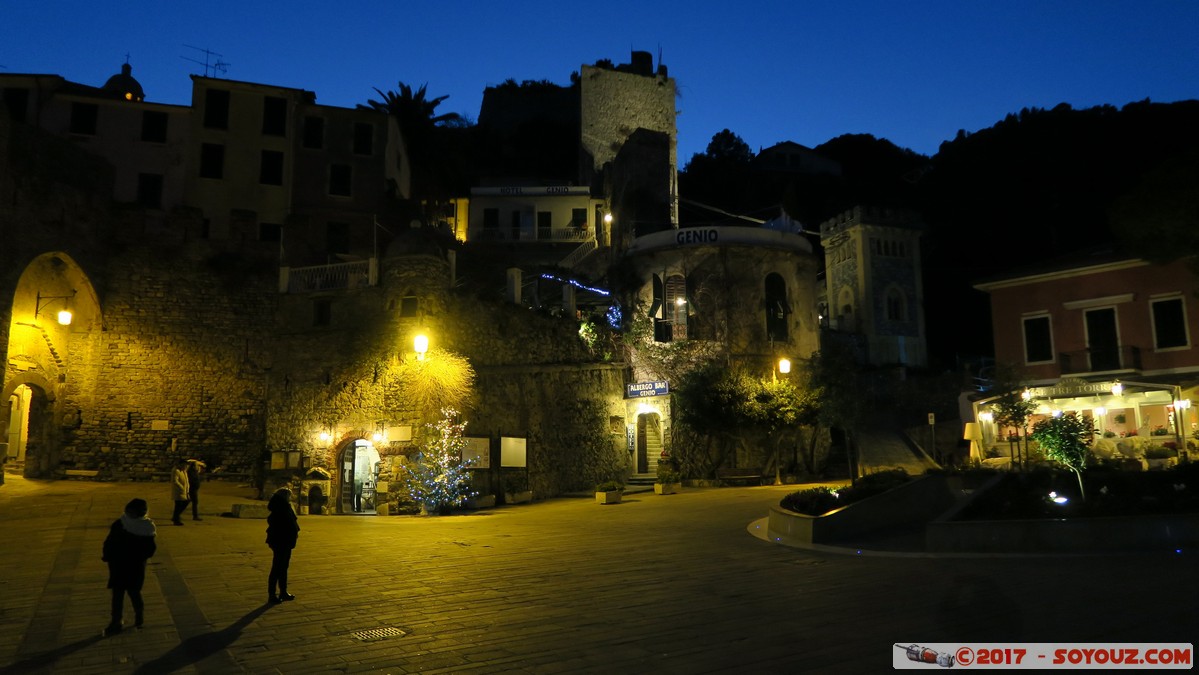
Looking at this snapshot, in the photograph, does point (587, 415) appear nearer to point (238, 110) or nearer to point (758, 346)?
point (758, 346)

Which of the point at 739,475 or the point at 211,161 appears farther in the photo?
the point at 211,161

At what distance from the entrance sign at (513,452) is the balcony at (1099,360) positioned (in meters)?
20.4

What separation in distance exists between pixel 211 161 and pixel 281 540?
86.7 ft

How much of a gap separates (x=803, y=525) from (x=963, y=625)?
617cm

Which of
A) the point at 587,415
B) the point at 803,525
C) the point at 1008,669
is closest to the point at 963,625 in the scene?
the point at 1008,669

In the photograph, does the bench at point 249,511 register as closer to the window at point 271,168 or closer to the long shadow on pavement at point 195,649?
the long shadow on pavement at point 195,649

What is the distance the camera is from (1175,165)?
938 inches

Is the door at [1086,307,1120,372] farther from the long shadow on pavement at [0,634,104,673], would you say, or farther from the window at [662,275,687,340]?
the long shadow on pavement at [0,634,104,673]

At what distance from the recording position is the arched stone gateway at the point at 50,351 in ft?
83.1

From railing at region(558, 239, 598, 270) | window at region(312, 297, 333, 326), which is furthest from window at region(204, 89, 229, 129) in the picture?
railing at region(558, 239, 598, 270)

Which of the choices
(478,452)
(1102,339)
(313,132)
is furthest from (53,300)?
(1102,339)

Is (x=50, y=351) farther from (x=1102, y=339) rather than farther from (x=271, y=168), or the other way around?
(x=1102, y=339)

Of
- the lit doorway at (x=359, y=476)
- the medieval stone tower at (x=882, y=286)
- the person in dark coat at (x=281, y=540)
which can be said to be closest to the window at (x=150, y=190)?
the lit doorway at (x=359, y=476)

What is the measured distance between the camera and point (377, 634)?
7.08 metres
